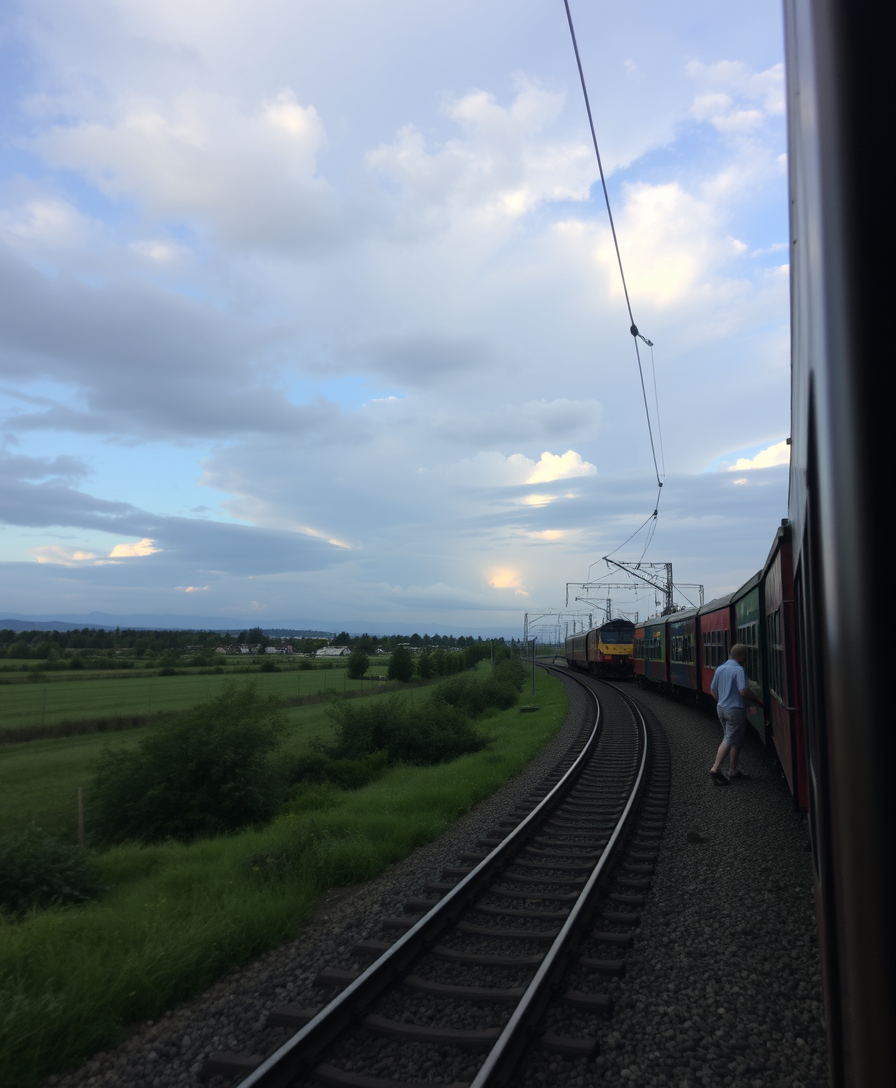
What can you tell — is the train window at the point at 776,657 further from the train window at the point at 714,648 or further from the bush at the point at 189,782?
the bush at the point at 189,782

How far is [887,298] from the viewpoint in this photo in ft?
4.31

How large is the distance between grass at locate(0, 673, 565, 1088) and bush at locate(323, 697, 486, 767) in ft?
24.2

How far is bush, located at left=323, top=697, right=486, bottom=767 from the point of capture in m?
18.9

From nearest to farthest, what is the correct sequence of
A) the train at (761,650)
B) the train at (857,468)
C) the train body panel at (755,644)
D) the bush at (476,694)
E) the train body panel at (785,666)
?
the train at (857,468) < the train body panel at (785,666) < the train at (761,650) < the train body panel at (755,644) < the bush at (476,694)

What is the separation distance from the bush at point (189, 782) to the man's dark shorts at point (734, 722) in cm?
829

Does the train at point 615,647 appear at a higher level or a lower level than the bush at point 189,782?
higher

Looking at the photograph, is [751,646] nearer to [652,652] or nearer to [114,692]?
[652,652]

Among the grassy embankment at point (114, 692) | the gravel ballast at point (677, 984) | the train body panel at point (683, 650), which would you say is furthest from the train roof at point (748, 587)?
the grassy embankment at point (114, 692)

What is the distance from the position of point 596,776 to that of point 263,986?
7912 millimetres

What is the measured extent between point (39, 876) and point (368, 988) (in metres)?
6.03

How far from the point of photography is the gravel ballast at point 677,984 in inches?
156

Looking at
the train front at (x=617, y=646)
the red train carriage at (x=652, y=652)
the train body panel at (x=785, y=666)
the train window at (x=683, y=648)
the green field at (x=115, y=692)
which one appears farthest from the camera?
the green field at (x=115, y=692)

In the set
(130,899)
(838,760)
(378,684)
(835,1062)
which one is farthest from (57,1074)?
(378,684)

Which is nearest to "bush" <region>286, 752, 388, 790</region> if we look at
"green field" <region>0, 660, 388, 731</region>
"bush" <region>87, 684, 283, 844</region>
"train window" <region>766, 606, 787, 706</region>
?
"bush" <region>87, 684, 283, 844</region>
